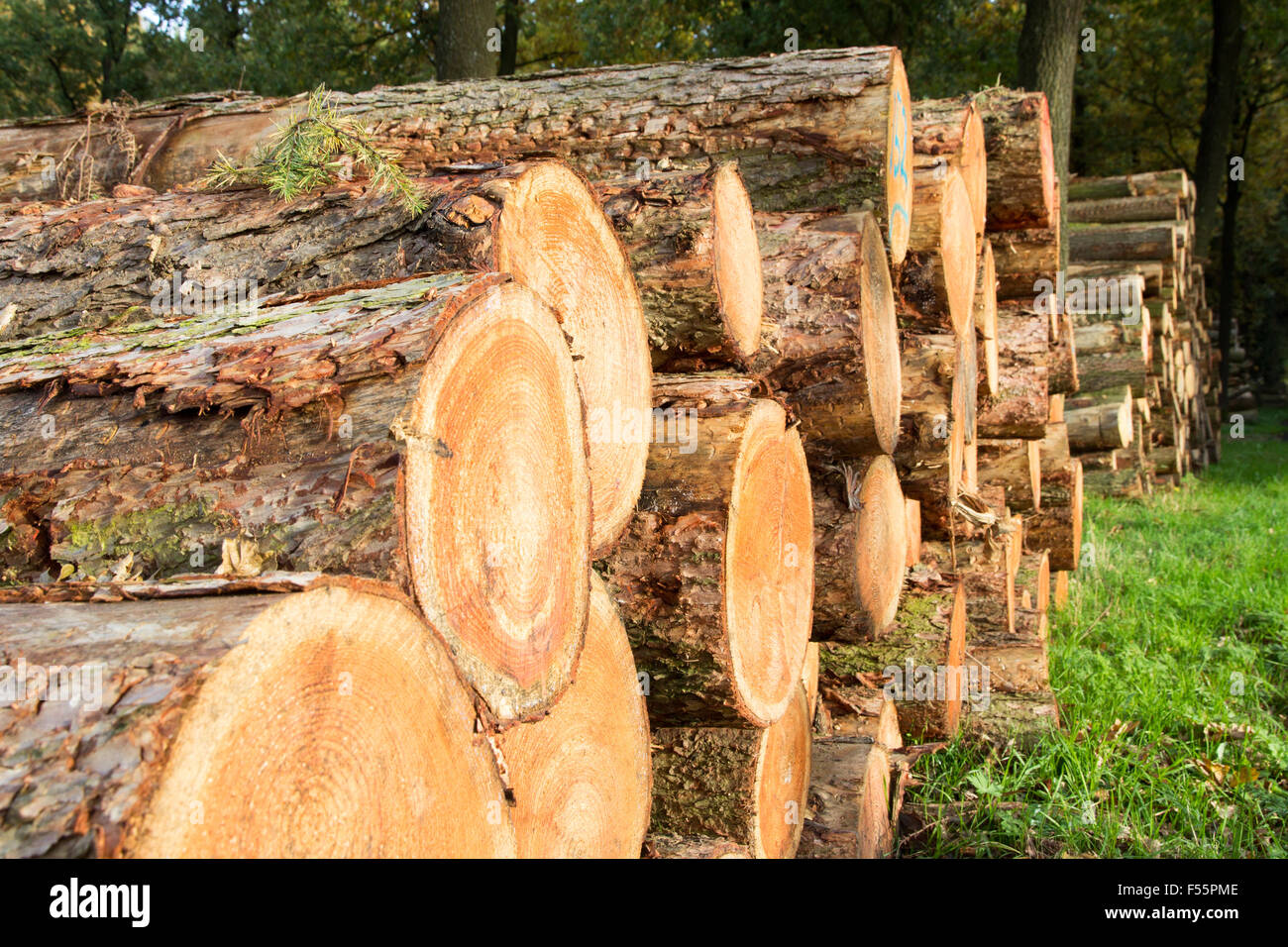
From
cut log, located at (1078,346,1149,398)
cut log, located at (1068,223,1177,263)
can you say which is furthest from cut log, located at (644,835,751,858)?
cut log, located at (1068,223,1177,263)

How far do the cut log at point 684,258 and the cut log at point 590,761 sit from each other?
751 millimetres

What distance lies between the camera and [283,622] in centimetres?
115

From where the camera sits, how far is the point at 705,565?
224cm

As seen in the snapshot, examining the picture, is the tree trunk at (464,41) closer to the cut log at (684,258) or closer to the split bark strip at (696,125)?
the split bark strip at (696,125)

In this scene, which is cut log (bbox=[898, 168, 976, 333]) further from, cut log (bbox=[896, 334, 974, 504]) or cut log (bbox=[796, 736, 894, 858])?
cut log (bbox=[796, 736, 894, 858])

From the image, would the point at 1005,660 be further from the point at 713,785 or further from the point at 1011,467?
the point at 713,785

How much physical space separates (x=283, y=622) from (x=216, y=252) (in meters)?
1.38

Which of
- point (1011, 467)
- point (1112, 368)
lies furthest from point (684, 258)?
point (1112, 368)

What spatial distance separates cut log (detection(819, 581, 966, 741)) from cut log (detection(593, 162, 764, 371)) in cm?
143

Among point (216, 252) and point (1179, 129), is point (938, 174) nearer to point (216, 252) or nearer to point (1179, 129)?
point (216, 252)

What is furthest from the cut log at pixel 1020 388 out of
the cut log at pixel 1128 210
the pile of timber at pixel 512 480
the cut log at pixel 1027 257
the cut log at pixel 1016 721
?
the cut log at pixel 1128 210

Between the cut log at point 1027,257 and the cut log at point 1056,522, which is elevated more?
the cut log at point 1027,257

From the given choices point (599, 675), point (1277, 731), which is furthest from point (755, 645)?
point (1277, 731)

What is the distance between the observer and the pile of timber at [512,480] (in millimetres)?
1199
